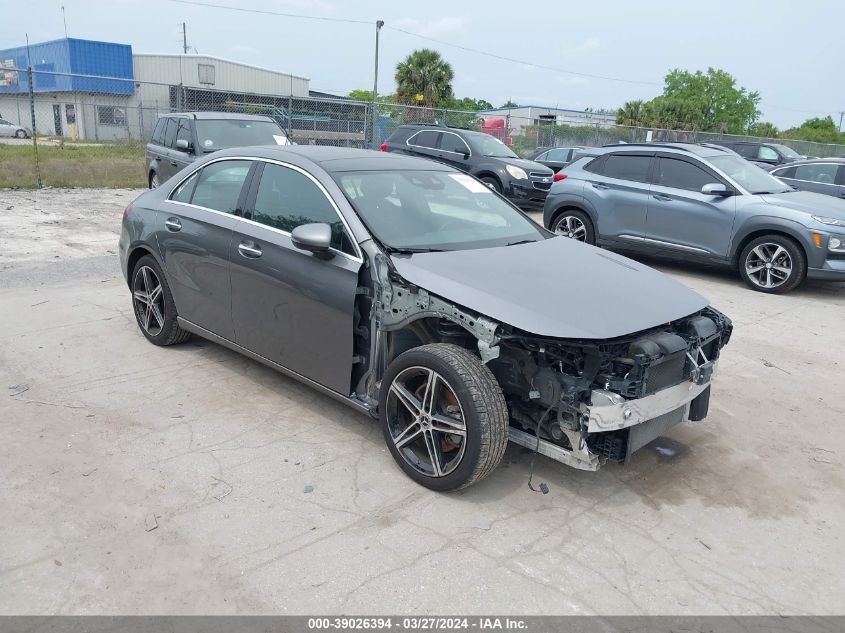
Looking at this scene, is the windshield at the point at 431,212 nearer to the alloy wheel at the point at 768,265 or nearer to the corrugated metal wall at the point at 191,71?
the alloy wheel at the point at 768,265

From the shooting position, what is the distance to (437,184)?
4906 millimetres

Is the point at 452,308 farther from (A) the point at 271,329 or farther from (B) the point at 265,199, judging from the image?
(B) the point at 265,199

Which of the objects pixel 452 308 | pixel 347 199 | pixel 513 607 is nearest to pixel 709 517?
pixel 513 607

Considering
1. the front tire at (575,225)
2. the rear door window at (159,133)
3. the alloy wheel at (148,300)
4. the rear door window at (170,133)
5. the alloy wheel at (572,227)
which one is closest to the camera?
the alloy wheel at (148,300)

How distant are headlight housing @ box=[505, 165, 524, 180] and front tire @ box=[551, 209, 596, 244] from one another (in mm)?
3406

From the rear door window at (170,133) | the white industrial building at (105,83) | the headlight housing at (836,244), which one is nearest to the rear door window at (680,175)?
the headlight housing at (836,244)

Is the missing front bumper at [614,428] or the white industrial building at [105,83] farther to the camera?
the white industrial building at [105,83]

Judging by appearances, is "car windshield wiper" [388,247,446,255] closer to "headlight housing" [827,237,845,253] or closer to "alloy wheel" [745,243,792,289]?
"alloy wheel" [745,243,792,289]

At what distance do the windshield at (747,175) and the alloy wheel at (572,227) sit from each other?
2029 millimetres

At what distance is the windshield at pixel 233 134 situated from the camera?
1166 centimetres

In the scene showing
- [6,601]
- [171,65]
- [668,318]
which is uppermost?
[171,65]

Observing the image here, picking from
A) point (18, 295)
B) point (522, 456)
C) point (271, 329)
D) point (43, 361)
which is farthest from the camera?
point (18, 295)

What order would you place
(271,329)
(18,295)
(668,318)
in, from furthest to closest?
(18,295), (271,329), (668,318)

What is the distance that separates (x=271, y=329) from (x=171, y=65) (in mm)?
45644
